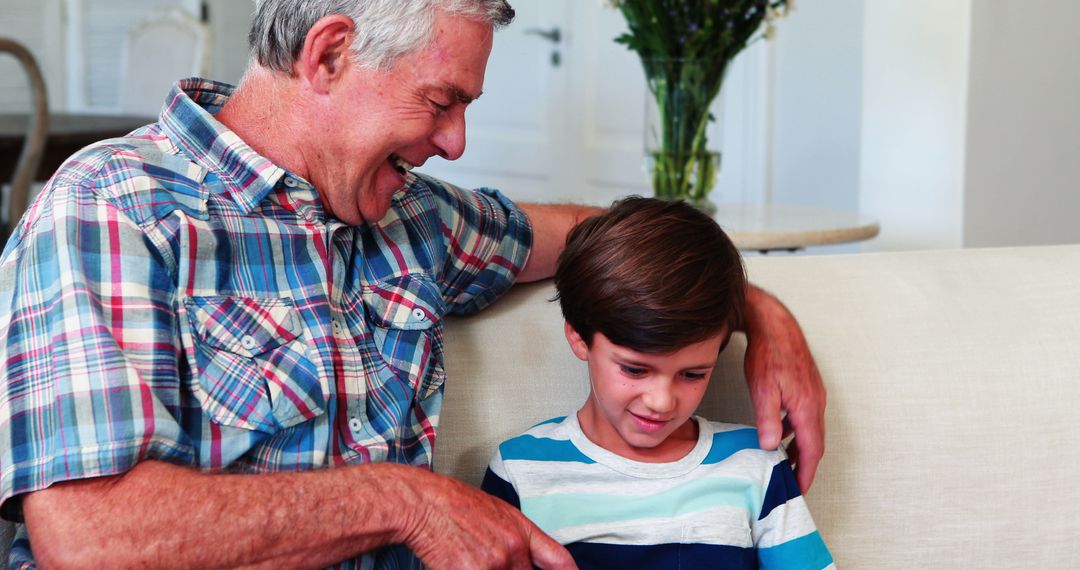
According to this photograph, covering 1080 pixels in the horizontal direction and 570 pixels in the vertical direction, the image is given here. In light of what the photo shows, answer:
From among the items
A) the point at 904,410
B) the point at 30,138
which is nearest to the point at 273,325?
the point at 904,410

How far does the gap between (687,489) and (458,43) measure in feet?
1.65

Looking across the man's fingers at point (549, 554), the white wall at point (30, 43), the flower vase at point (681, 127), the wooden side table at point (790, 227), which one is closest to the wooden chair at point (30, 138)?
the flower vase at point (681, 127)

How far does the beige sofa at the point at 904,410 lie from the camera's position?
135cm

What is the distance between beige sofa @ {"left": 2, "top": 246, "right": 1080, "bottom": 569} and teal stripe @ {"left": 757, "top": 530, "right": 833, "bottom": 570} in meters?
0.16

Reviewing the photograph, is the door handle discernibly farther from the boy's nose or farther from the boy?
the boy's nose

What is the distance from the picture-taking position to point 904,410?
1.38m

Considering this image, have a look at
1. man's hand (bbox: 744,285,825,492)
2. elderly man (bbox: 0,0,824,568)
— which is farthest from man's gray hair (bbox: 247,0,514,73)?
man's hand (bbox: 744,285,825,492)

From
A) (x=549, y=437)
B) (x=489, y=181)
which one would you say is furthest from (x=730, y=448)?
(x=489, y=181)

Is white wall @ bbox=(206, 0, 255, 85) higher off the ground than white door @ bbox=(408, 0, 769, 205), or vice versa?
white wall @ bbox=(206, 0, 255, 85)

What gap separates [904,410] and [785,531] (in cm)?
28

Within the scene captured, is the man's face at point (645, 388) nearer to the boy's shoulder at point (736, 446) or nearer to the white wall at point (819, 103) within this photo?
the boy's shoulder at point (736, 446)

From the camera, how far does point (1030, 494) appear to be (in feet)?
4.55

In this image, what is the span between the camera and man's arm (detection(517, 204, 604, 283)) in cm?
146

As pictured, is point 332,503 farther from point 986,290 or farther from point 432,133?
point 986,290
